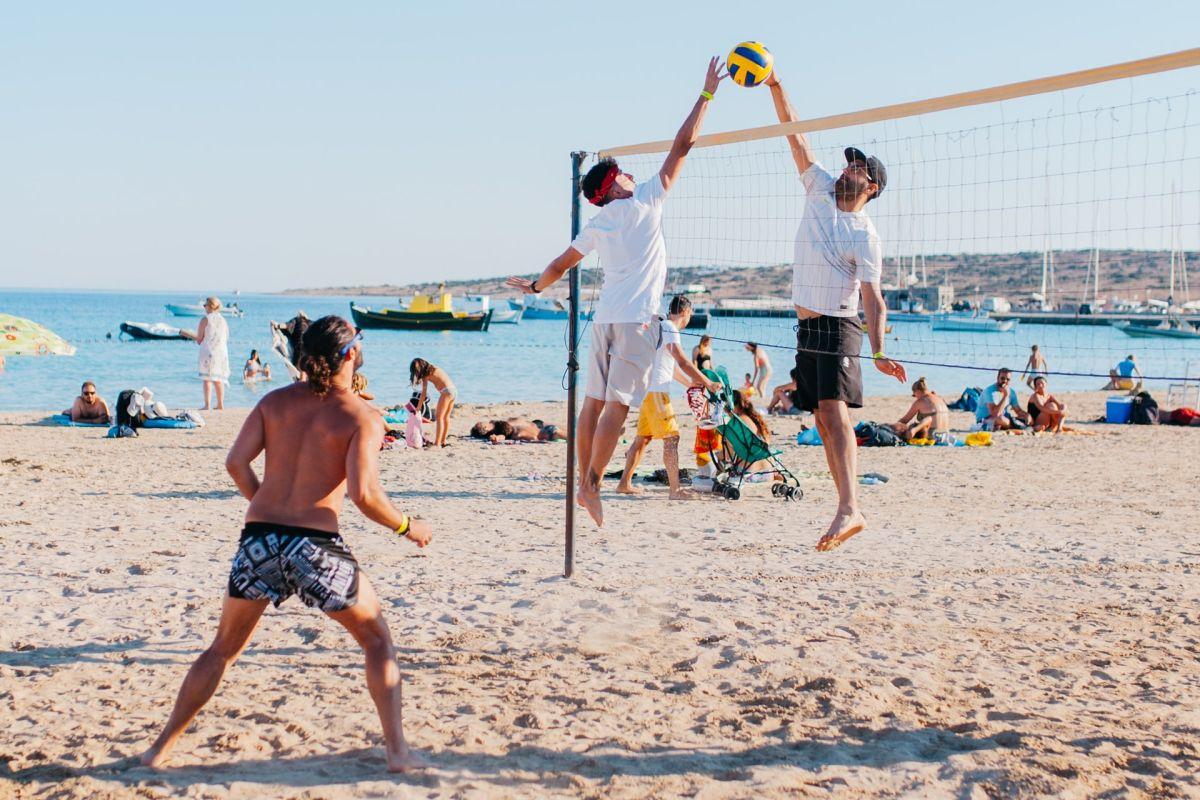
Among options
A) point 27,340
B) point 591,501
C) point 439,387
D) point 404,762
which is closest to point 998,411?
point 439,387

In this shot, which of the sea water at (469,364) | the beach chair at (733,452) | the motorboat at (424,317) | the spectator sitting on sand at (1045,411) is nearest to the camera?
the beach chair at (733,452)

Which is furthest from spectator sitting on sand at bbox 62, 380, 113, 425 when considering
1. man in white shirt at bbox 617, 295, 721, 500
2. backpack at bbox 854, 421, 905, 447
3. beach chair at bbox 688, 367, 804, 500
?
backpack at bbox 854, 421, 905, 447

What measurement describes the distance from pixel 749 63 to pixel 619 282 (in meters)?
1.25

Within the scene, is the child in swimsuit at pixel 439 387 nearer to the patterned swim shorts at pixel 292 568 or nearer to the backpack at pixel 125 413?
the backpack at pixel 125 413

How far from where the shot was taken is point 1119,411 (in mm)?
17891

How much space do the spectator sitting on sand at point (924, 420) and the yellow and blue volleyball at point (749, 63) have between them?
9.32 meters

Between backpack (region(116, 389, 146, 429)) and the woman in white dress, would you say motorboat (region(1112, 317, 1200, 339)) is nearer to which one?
the woman in white dress

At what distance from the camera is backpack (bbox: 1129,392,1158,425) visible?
17578 mm

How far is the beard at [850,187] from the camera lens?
541 centimetres

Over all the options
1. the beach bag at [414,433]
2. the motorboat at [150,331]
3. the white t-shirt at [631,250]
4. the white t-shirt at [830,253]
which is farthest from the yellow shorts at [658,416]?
the motorboat at [150,331]

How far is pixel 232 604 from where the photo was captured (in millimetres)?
3701

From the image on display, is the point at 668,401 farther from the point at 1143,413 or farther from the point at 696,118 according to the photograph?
the point at 1143,413

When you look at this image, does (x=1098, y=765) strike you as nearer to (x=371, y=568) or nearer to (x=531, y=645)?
(x=531, y=645)

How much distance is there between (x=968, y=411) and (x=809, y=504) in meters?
12.0
